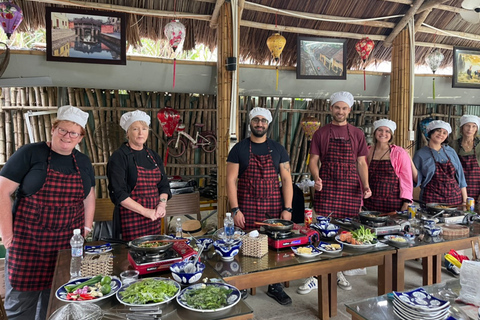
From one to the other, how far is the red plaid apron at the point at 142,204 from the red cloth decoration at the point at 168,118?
3.29 meters

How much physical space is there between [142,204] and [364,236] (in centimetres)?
194

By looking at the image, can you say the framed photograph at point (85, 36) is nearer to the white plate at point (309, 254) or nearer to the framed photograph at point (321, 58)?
the framed photograph at point (321, 58)

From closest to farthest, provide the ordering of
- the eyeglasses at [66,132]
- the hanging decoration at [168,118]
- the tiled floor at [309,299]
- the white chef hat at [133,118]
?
1. the eyeglasses at [66,132]
2. the white chef hat at [133,118]
3. the tiled floor at [309,299]
4. the hanging decoration at [168,118]

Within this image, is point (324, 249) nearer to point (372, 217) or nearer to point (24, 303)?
point (372, 217)

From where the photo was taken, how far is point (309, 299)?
155 inches

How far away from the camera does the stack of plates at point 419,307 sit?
5.45 ft

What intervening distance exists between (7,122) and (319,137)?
571 centimetres

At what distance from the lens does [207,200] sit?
Answer: 609 cm

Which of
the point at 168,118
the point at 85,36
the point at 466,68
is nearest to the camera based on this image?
the point at 85,36

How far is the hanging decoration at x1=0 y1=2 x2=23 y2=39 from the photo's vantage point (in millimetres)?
4012

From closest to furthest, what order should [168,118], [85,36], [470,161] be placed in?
[85,36] < [470,161] < [168,118]

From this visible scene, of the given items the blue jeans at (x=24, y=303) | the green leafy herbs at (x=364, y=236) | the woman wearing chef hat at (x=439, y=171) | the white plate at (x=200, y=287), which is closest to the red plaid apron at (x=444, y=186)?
the woman wearing chef hat at (x=439, y=171)

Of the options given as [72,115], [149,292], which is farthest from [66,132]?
[149,292]

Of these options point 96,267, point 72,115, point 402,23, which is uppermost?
point 402,23
